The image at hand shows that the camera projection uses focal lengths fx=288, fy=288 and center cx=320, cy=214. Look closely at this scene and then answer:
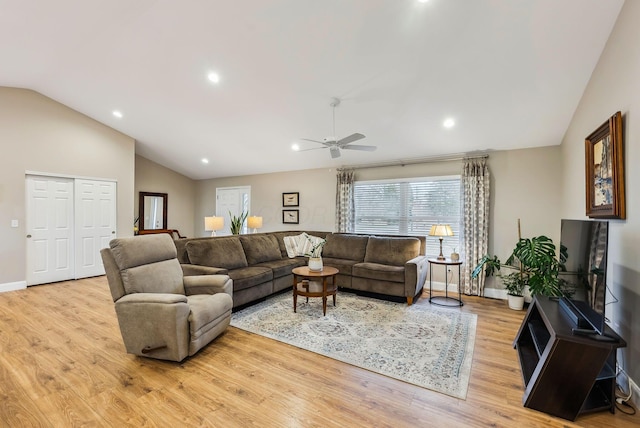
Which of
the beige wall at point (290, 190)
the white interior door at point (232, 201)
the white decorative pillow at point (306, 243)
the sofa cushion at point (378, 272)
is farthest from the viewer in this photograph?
the white interior door at point (232, 201)

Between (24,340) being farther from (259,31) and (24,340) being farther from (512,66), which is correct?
(512,66)

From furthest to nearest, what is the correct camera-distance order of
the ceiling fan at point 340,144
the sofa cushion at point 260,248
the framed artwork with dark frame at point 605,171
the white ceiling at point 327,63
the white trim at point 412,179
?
the white trim at point 412,179 < the sofa cushion at point 260,248 < the ceiling fan at point 340,144 < the white ceiling at point 327,63 < the framed artwork with dark frame at point 605,171

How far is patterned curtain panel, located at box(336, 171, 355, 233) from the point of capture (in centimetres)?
608

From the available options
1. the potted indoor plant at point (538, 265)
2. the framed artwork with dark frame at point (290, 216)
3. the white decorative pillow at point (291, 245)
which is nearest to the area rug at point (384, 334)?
the potted indoor plant at point (538, 265)

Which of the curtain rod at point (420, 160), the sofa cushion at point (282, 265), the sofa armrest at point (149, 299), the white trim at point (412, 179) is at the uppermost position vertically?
the curtain rod at point (420, 160)

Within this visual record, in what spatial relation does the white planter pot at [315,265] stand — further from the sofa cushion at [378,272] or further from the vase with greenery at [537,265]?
the vase with greenery at [537,265]

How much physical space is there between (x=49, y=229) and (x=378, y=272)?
6072mm

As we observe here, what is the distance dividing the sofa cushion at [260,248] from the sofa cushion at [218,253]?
148 millimetres

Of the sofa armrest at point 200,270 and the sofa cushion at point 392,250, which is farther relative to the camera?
the sofa cushion at point 392,250

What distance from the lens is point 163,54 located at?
3.66m

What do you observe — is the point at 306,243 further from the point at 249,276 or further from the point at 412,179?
the point at 412,179

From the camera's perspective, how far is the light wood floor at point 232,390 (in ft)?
6.25

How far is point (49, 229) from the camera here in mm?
5391

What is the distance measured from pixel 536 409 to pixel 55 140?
7.83 metres
